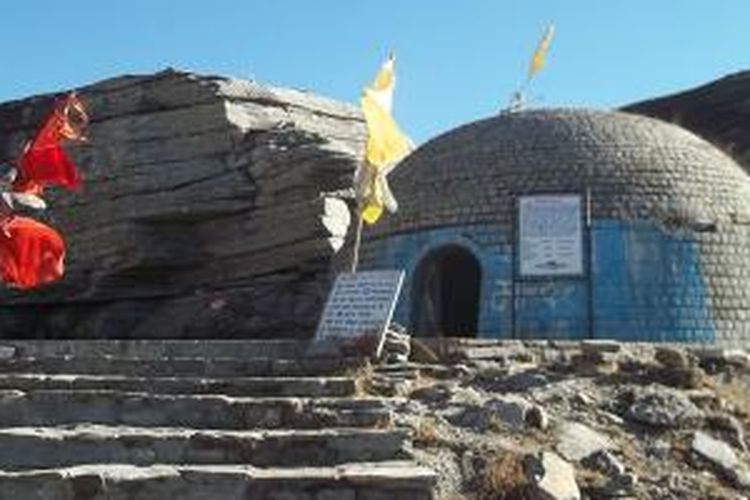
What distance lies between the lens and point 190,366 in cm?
1265

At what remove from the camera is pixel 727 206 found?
19734 mm

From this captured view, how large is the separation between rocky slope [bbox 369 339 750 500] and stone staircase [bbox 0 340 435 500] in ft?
1.72

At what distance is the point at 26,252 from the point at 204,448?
164 inches

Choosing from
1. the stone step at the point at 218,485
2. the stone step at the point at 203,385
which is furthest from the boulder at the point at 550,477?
the stone step at the point at 203,385

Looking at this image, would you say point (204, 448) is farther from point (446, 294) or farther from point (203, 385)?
point (446, 294)

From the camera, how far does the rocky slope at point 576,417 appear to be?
10.5 metres

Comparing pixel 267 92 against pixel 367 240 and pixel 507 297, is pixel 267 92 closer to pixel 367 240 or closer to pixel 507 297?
pixel 367 240

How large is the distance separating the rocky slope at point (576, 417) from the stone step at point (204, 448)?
19.9 inches

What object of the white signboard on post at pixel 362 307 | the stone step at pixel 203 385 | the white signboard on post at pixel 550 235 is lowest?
the stone step at pixel 203 385

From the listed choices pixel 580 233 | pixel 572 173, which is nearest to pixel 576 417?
pixel 580 233

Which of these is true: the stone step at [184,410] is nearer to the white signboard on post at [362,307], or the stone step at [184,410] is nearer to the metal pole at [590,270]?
the white signboard on post at [362,307]

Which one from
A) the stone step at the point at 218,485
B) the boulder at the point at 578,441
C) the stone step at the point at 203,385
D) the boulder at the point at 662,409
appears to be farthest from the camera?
the boulder at the point at 662,409

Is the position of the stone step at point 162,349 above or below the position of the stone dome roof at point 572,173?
below

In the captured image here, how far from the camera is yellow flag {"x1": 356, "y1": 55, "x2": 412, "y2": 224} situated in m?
15.3
